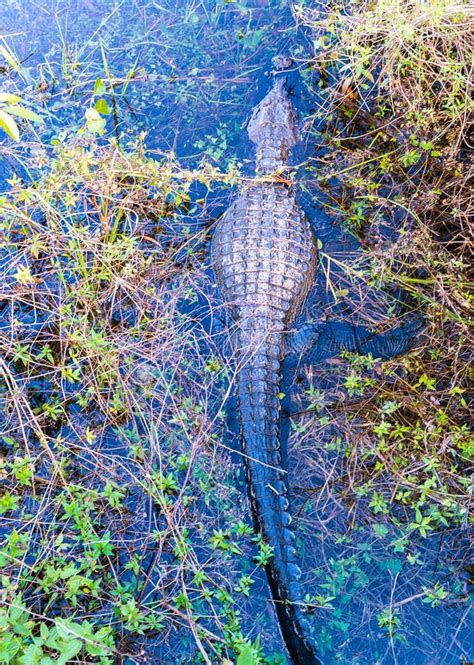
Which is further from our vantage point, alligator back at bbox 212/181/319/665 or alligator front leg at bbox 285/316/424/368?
alligator front leg at bbox 285/316/424/368

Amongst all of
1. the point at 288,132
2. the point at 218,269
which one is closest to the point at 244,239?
the point at 218,269

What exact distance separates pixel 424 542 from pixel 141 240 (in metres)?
2.66

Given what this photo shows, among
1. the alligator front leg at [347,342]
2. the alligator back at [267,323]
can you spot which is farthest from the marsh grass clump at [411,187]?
the alligator back at [267,323]

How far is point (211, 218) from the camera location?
4.13 m

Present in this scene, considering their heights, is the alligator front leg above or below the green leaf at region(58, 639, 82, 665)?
above

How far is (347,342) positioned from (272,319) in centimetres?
54

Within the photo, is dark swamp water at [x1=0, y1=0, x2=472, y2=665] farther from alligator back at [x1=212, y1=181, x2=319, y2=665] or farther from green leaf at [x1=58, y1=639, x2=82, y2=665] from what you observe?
green leaf at [x1=58, y1=639, x2=82, y2=665]

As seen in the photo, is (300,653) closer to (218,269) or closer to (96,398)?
(96,398)

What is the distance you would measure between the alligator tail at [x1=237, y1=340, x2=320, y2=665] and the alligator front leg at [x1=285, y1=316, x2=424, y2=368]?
0.67 ft

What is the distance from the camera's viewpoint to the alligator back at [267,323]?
2863 mm

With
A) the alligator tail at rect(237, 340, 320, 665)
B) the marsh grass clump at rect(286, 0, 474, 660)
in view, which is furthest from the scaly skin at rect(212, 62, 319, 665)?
the marsh grass clump at rect(286, 0, 474, 660)

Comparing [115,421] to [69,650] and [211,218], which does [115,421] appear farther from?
[211,218]

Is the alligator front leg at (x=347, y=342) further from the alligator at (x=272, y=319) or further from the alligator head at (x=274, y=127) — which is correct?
the alligator head at (x=274, y=127)

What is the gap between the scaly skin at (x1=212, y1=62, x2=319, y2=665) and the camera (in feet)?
9.44
